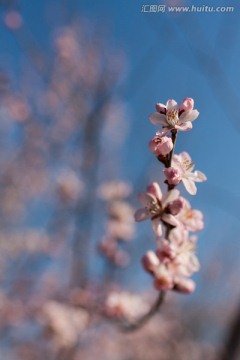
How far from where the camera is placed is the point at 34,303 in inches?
245

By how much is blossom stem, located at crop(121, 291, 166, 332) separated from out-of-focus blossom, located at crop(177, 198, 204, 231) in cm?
33

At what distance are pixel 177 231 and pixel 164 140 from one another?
1.43 feet

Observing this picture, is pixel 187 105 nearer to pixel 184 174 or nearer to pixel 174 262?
pixel 184 174

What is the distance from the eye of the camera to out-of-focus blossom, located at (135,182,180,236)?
1474mm

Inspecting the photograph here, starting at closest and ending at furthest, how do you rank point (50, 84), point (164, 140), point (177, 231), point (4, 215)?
point (164, 140) → point (177, 231) → point (50, 84) → point (4, 215)

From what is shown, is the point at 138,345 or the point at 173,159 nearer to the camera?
the point at 173,159

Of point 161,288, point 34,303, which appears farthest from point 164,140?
point 34,303

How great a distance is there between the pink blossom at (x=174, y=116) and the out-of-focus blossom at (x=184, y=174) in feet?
0.40

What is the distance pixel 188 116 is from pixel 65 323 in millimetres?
2885

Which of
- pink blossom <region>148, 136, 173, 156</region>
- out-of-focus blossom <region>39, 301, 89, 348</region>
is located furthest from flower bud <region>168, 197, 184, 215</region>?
out-of-focus blossom <region>39, 301, 89, 348</region>

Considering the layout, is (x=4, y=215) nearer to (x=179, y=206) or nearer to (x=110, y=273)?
(x=110, y=273)

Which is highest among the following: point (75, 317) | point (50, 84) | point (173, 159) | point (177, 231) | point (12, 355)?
point (50, 84)

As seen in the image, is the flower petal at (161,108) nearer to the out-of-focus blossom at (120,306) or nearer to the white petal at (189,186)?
the white petal at (189,186)

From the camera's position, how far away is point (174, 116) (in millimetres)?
1362
